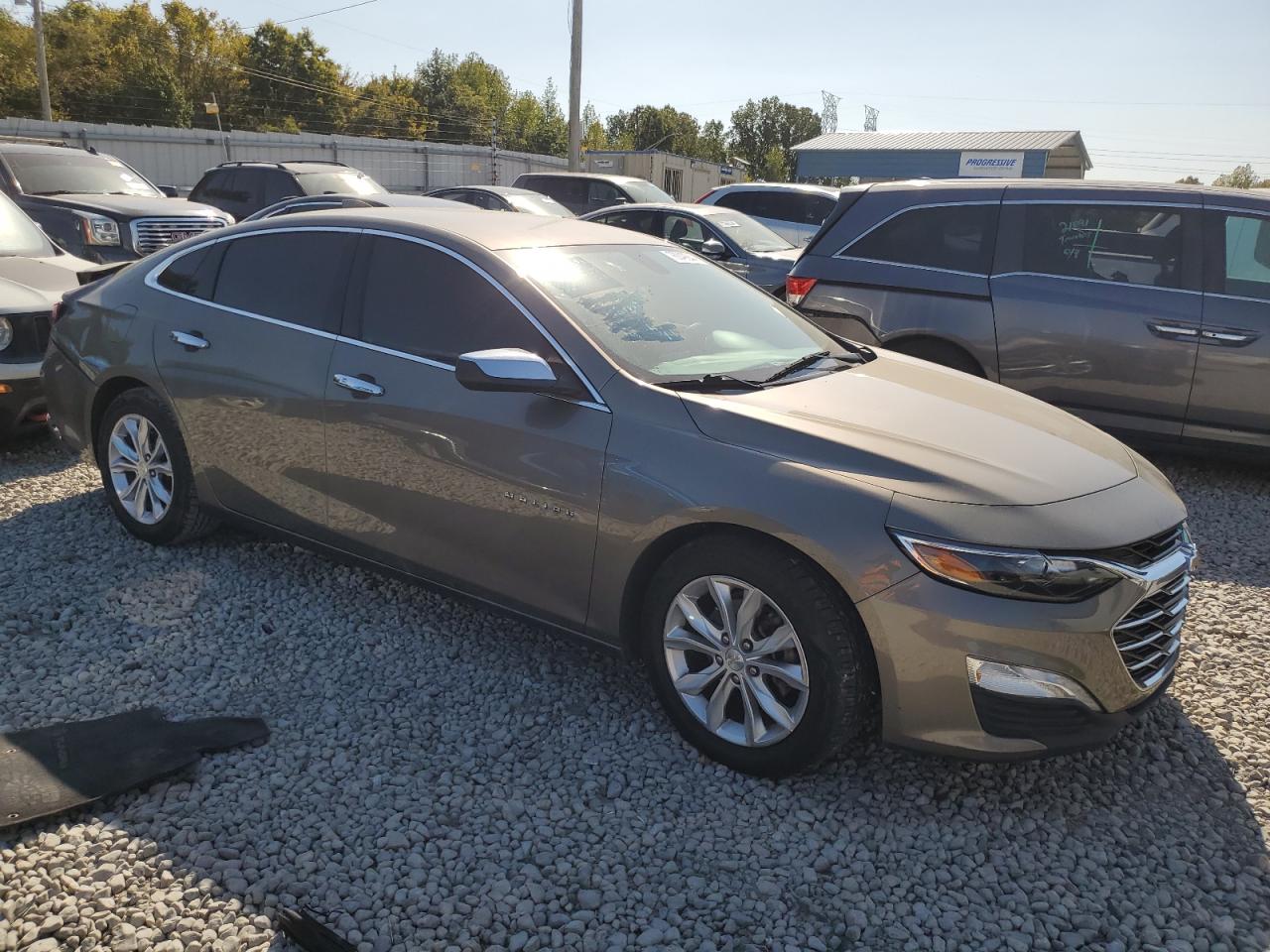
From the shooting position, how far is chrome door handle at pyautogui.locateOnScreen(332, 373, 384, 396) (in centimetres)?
365

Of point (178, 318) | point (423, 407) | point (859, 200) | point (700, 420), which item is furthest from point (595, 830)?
point (859, 200)

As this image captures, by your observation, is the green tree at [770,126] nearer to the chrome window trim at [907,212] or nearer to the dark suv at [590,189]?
the dark suv at [590,189]

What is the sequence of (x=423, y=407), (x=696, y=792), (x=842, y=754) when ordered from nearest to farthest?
(x=696, y=792), (x=842, y=754), (x=423, y=407)

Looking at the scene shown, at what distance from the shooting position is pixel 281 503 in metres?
4.05

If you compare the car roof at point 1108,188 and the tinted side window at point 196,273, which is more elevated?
the car roof at point 1108,188

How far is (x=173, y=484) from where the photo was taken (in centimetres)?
445

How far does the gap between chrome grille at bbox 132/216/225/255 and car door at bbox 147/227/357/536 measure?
6384 millimetres

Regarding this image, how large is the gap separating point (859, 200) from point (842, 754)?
461 centimetres

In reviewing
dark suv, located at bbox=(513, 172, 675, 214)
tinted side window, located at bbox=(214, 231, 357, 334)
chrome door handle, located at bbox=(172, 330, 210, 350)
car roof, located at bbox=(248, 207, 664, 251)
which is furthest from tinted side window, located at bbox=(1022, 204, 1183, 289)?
dark suv, located at bbox=(513, 172, 675, 214)

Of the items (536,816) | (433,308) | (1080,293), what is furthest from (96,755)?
(1080,293)

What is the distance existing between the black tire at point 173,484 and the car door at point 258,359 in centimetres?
11

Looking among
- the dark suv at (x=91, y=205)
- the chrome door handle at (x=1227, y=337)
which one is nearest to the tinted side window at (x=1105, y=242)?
the chrome door handle at (x=1227, y=337)

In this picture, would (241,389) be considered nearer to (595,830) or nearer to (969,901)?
(595,830)

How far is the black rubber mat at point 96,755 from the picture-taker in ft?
9.05
